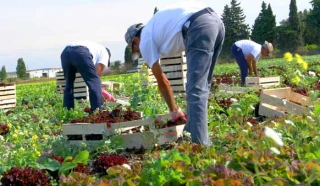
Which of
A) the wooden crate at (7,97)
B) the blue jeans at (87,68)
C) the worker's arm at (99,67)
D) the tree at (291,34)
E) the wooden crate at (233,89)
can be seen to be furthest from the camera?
the tree at (291,34)

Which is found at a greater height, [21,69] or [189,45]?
[21,69]

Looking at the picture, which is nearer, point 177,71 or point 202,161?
point 202,161

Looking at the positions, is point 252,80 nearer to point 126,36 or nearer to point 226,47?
point 126,36

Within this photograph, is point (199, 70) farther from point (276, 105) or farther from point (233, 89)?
point (233, 89)

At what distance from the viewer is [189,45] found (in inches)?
169

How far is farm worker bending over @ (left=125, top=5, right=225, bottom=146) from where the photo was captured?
4168 millimetres

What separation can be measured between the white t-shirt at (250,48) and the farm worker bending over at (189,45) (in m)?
5.86

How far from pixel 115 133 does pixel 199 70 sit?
3.60 feet

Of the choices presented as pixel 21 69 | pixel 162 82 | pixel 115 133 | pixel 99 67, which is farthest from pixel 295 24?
pixel 162 82

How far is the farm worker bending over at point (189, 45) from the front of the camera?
4.17 m

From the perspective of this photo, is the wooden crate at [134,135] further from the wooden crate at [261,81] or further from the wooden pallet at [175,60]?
the wooden crate at [261,81]

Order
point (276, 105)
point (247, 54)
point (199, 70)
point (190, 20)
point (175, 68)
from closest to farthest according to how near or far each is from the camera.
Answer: point (199, 70) < point (190, 20) < point (276, 105) < point (175, 68) < point (247, 54)

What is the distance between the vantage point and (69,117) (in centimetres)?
588

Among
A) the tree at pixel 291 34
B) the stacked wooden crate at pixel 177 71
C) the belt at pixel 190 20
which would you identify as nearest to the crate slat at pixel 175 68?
the stacked wooden crate at pixel 177 71
